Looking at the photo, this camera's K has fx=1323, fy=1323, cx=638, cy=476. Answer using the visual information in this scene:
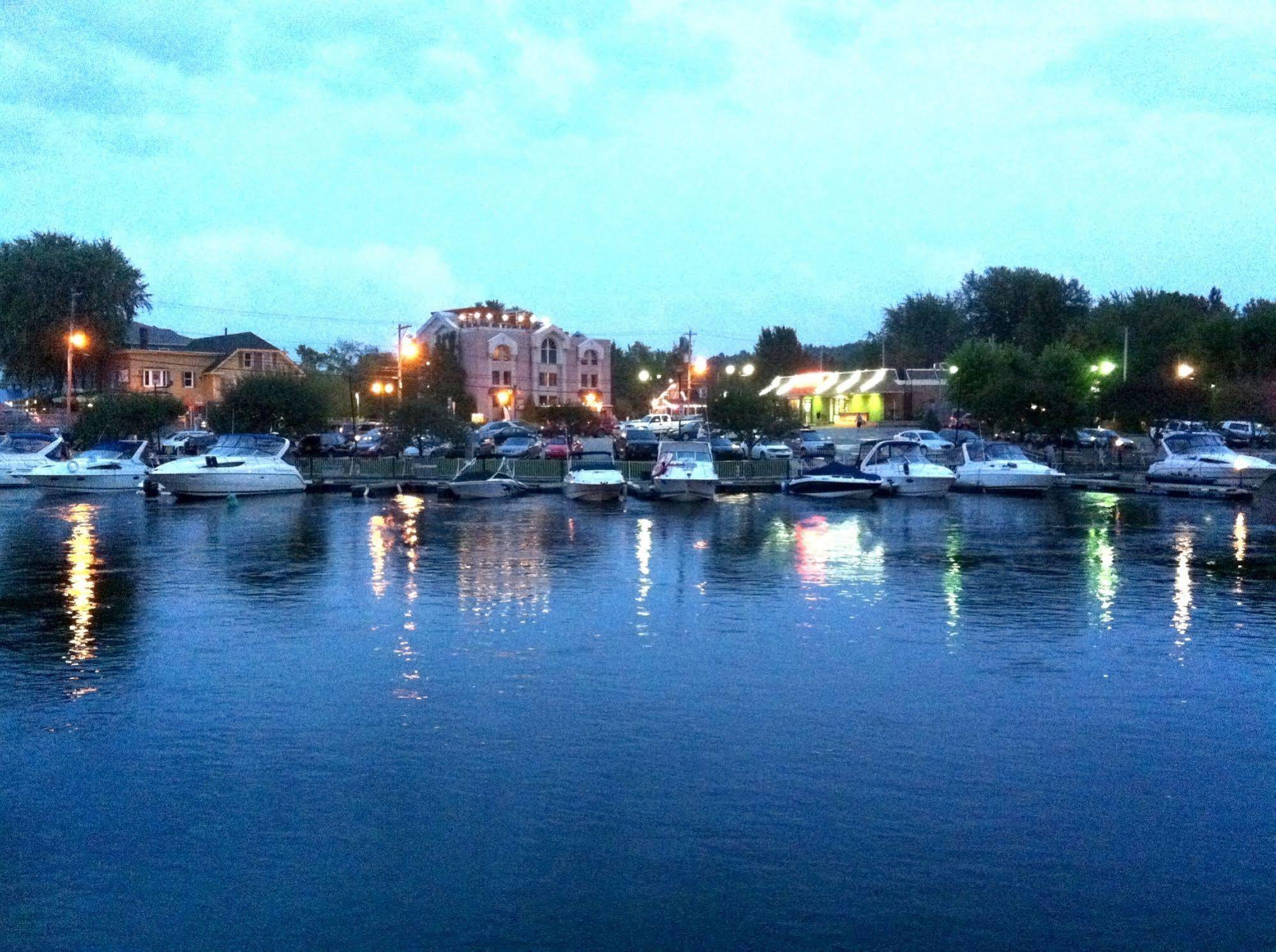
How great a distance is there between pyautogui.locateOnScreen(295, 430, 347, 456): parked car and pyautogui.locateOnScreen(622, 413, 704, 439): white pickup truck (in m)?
15.5

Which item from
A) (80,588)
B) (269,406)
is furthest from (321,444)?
(80,588)

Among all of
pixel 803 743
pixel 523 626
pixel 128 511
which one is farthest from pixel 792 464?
pixel 803 743

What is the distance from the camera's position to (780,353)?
13288 cm

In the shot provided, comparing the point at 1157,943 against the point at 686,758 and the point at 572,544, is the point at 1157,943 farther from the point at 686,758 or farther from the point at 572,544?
the point at 572,544

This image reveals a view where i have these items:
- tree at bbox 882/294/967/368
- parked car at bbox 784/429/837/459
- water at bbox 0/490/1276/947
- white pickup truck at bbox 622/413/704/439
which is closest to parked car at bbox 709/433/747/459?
parked car at bbox 784/429/837/459

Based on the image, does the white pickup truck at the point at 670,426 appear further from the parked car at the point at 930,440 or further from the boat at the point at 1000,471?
the boat at the point at 1000,471

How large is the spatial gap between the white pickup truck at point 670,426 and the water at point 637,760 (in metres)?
44.9

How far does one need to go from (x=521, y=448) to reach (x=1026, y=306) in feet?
223

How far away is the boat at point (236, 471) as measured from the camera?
39.8 metres

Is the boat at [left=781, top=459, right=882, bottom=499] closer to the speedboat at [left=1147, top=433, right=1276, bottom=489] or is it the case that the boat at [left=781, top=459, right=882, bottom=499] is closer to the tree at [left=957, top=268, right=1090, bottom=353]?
the speedboat at [left=1147, top=433, right=1276, bottom=489]

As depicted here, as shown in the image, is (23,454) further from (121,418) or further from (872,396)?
(872,396)

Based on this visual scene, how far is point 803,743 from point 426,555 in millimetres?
15026

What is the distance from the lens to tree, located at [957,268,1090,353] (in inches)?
4252

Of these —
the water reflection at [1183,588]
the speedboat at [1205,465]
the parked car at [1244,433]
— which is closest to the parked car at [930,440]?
the speedboat at [1205,465]
